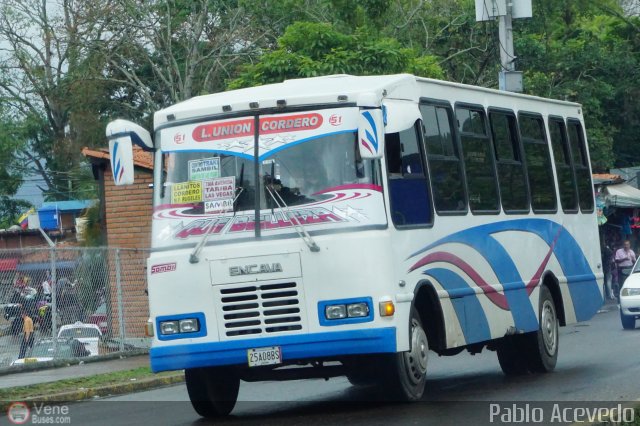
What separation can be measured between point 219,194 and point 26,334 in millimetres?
8368

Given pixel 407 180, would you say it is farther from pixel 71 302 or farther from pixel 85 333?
pixel 85 333

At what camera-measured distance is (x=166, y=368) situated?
35.8 feet

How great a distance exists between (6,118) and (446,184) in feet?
147

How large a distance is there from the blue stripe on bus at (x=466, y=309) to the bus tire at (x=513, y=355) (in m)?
1.80

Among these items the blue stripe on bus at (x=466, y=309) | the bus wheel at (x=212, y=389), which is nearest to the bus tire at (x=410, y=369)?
the blue stripe on bus at (x=466, y=309)

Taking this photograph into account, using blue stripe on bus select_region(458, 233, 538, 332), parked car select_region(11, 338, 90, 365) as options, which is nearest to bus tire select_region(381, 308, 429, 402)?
blue stripe on bus select_region(458, 233, 538, 332)

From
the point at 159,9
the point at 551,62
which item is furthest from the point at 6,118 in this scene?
the point at 551,62

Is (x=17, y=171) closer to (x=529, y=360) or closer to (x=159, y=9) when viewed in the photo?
(x=159, y=9)

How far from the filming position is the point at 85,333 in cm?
2012

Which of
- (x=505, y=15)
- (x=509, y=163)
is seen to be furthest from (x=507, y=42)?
(x=509, y=163)

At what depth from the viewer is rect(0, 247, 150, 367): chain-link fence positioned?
18078mm

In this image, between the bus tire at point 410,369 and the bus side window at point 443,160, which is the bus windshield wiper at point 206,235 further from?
the bus side window at point 443,160

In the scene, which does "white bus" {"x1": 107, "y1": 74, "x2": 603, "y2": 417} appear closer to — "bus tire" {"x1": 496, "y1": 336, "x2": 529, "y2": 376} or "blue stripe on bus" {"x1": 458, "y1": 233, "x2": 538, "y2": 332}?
"blue stripe on bus" {"x1": 458, "y1": 233, "x2": 538, "y2": 332}

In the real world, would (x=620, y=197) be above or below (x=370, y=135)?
above
